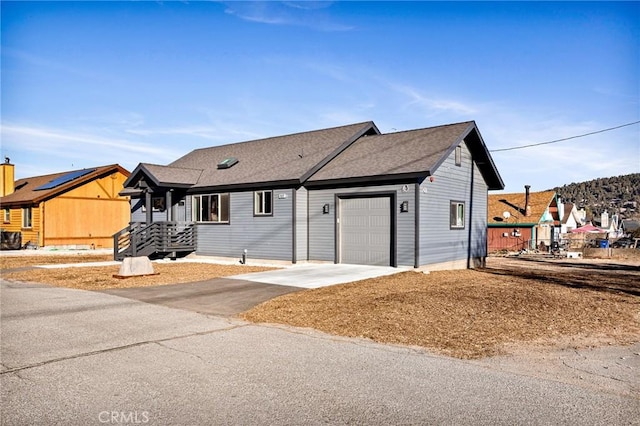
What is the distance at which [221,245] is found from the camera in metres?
21.5

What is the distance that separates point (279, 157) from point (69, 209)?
18.0 m

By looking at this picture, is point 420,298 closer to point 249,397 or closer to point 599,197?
point 249,397

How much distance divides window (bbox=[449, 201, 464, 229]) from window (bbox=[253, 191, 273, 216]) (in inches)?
280

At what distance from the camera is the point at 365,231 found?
1795cm

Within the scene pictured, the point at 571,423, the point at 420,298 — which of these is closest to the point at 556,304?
the point at 420,298

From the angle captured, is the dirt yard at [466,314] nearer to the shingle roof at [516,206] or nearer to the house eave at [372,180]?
the house eave at [372,180]

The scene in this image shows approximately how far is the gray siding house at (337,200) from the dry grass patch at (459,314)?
4726 mm

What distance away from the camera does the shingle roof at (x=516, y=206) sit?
41759 millimetres

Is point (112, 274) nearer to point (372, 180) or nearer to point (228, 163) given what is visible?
point (228, 163)

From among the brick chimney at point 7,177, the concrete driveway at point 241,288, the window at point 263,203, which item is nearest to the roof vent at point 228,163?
the window at point 263,203

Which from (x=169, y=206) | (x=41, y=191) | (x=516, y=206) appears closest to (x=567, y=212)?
(x=516, y=206)

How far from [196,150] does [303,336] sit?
23.1m

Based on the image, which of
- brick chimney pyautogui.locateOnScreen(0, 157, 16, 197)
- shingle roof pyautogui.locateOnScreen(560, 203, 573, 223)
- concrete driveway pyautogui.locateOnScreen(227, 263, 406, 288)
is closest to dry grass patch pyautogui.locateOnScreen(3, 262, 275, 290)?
concrete driveway pyautogui.locateOnScreen(227, 263, 406, 288)

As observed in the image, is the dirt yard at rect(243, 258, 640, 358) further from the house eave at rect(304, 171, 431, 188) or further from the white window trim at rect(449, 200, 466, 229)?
the white window trim at rect(449, 200, 466, 229)
